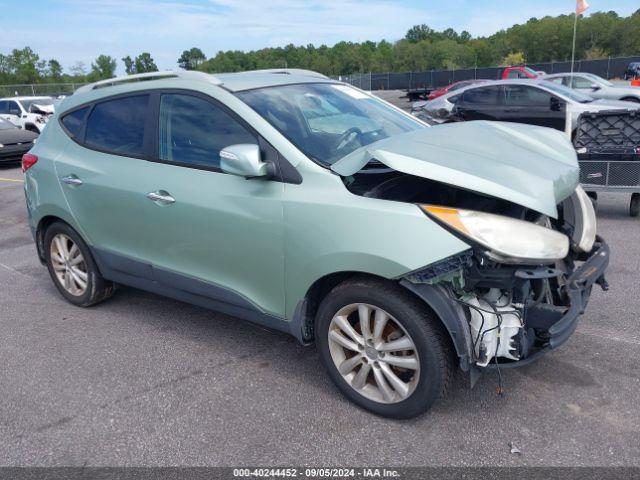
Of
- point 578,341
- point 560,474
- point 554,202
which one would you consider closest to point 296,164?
point 554,202

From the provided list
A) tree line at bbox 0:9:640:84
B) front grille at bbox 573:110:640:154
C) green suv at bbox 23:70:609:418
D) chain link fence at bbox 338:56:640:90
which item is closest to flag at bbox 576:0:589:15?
front grille at bbox 573:110:640:154

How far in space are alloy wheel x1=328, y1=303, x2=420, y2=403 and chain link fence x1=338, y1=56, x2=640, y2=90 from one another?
124 feet

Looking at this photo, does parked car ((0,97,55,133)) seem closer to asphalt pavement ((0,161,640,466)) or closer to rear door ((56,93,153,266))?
rear door ((56,93,153,266))

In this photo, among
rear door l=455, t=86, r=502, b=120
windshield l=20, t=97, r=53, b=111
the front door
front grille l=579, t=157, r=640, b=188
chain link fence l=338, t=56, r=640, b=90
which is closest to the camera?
the front door

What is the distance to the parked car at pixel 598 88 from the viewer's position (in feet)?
55.6

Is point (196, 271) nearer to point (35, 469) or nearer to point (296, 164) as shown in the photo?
point (296, 164)

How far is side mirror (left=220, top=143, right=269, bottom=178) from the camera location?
301 centimetres

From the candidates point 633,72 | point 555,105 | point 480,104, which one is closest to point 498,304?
point 555,105

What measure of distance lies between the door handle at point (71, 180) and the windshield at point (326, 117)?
1.58 metres

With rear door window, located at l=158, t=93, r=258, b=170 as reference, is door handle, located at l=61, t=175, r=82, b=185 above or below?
below

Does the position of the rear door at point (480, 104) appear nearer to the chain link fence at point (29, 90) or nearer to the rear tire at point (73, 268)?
the rear tire at point (73, 268)

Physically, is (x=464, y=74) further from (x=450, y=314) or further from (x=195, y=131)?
(x=450, y=314)

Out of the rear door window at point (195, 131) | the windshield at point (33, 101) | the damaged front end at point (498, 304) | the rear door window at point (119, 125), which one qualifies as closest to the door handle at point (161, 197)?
the rear door window at point (195, 131)

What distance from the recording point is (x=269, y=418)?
3.10 meters
